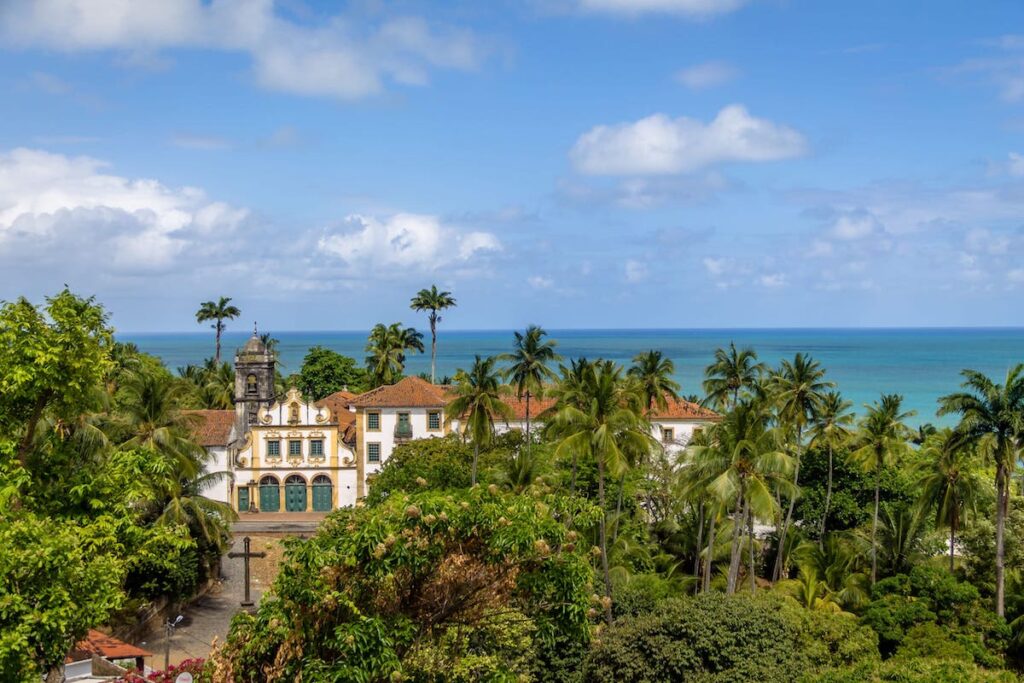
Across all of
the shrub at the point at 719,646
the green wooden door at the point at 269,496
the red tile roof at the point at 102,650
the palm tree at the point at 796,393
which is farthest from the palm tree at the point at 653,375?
the red tile roof at the point at 102,650

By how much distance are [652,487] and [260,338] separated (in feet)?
86.5

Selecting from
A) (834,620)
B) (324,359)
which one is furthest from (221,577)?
(324,359)

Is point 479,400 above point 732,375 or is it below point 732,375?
below

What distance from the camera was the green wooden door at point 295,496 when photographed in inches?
2248

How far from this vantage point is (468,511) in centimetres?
1770

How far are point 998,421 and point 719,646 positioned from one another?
12753mm

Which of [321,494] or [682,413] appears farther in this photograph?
[682,413]

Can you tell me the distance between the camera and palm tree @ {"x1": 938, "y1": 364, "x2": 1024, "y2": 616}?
31.1 meters

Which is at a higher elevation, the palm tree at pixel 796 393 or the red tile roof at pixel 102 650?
the palm tree at pixel 796 393

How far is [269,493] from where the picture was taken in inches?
2243

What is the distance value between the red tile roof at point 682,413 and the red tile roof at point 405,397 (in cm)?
1387

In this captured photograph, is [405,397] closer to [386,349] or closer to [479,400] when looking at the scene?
[479,400]

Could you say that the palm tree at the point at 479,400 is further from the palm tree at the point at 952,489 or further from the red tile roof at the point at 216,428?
the red tile roof at the point at 216,428

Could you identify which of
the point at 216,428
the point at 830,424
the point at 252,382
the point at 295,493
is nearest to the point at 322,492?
the point at 295,493
